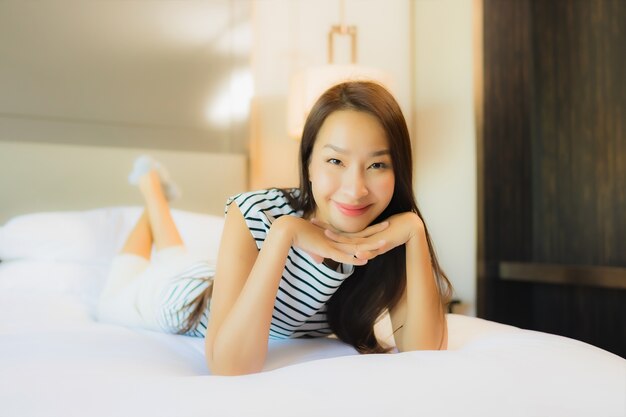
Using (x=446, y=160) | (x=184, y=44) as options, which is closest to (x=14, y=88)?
(x=184, y=44)

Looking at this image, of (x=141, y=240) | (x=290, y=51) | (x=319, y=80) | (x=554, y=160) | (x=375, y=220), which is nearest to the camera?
(x=375, y=220)

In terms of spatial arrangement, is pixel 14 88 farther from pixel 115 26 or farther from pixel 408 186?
pixel 408 186

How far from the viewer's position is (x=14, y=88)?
196 centimetres

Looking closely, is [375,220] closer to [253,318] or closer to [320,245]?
[320,245]

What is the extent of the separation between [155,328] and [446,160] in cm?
185

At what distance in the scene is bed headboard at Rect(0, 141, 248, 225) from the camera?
1.95 meters

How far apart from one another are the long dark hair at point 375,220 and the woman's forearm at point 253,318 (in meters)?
0.22

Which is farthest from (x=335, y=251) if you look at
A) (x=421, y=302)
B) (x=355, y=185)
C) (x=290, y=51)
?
(x=290, y=51)

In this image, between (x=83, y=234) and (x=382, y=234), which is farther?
(x=83, y=234)

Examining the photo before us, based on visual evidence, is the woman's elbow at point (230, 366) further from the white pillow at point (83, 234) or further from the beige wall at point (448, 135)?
the beige wall at point (448, 135)

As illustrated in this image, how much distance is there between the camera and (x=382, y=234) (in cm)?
101

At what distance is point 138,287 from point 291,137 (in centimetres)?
127

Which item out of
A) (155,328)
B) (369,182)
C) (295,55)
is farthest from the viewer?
(295,55)

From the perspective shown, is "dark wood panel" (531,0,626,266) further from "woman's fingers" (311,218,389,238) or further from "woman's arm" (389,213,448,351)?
"woman's fingers" (311,218,389,238)
